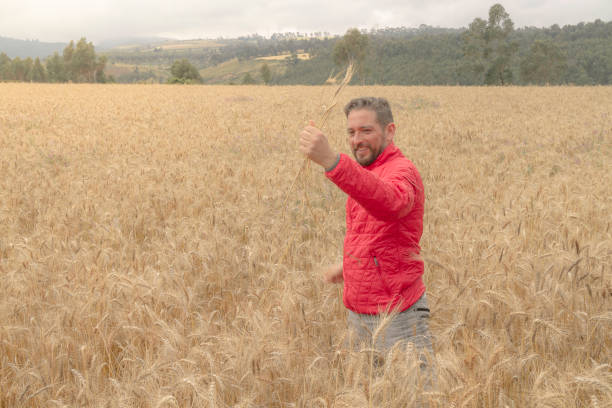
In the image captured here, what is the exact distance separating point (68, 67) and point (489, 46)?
234 ft

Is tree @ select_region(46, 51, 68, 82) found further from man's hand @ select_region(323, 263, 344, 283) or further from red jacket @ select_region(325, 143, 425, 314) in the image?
red jacket @ select_region(325, 143, 425, 314)

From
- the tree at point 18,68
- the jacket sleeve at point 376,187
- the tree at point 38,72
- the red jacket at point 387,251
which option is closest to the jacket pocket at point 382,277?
the red jacket at point 387,251

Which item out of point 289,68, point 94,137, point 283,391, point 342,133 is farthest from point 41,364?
point 289,68

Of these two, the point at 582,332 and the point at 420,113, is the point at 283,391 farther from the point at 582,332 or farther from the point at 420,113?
the point at 420,113

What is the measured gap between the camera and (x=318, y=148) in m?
2.07

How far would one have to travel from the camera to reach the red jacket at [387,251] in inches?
97.2

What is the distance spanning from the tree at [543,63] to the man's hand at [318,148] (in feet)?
248

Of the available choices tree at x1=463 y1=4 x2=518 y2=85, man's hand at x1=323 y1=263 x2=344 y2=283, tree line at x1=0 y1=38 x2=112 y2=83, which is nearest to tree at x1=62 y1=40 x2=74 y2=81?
tree line at x1=0 y1=38 x2=112 y2=83

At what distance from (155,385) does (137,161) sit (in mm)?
6651

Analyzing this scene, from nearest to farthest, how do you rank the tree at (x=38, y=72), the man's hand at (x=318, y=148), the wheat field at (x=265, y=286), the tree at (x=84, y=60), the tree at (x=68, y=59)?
the wheat field at (x=265, y=286) → the man's hand at (x=318, y=148) → the tree at (x=84, y=60) → the tree at (x=68, y=59) → the tree at (x=38, y=72)

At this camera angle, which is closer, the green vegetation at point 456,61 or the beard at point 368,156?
the beard at point 368,156

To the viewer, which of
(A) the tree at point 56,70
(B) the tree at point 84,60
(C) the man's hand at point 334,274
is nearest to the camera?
(C) the man's hand at point 334,274

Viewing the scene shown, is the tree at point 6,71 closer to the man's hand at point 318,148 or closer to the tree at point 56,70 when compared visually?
the tree at point 56,70

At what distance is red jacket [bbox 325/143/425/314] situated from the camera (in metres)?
2.47
